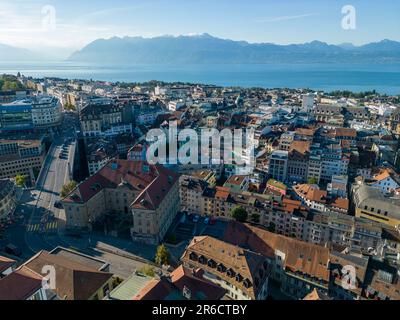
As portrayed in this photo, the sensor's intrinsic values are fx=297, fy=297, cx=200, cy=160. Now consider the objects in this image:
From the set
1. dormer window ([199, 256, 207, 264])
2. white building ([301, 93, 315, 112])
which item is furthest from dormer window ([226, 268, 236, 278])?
white building ([301, 93, 315, 112])

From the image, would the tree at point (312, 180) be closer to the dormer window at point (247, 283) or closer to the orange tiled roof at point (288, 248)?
the orange tiled roof at point (288, 248)

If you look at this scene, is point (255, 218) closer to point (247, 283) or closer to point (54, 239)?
point (247, 283)

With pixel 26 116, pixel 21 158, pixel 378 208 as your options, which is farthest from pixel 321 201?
pixel 26 116

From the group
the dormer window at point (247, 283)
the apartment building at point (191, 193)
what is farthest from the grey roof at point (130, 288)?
the apartment building at point (191, 193)

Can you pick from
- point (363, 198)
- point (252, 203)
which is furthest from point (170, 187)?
point (363, 198)

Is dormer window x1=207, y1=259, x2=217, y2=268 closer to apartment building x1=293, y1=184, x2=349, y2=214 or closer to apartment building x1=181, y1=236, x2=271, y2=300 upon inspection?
apartment building x1=181, y1=236, x2=271, y2=300
